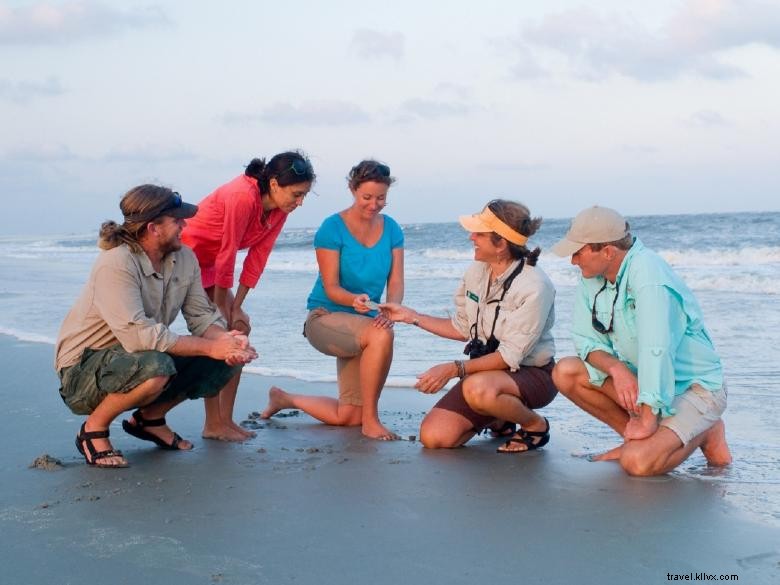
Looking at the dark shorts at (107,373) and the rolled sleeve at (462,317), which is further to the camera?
the rolled sleeve at (462,317)

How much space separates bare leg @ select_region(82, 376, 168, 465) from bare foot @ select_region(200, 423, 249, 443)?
610 mm

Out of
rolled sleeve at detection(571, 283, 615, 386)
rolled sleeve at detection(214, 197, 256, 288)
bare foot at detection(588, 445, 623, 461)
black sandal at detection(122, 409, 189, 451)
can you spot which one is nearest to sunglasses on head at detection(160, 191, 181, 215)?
rolled sleeve at detection(214, 197, 256, 288)

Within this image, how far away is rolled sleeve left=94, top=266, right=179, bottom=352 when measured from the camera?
404 cm

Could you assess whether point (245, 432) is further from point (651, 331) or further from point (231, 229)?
point (651, 331)

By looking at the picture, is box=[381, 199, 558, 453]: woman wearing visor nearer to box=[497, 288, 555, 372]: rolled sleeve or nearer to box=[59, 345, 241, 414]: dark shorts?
box=[497, 288, 555, 372]: rolled sleeve

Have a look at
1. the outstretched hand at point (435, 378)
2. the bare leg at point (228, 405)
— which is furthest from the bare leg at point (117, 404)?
the outstretched hand at point (435, 378)

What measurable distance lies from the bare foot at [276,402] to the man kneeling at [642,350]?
1742 mm

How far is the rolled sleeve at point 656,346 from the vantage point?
3.87 metres

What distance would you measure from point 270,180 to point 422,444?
4.97ft

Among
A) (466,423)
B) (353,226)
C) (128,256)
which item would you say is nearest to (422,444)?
(466,423)

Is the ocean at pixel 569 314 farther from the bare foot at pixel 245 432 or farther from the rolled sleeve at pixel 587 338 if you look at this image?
the bare foot at pixel 245 432

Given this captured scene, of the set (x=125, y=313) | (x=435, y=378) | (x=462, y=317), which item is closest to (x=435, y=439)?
(x=435, y=378)

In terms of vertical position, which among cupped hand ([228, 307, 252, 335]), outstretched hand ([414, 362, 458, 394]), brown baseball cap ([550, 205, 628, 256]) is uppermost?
brown baseball cap ([550, 205, 628, 256])

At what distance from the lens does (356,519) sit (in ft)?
11.1
